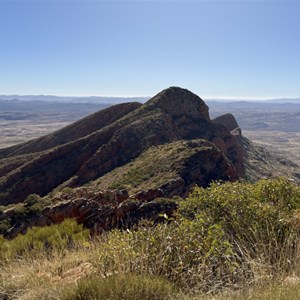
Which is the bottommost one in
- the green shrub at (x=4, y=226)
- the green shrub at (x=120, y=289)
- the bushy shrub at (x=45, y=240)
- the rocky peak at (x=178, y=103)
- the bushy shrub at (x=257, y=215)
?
the green shrub at (x=4, y=226)

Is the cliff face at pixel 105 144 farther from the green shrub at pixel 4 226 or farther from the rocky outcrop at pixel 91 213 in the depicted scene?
the green shrub at pixel 4 226

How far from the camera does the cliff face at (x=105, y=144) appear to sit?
46.2 meters

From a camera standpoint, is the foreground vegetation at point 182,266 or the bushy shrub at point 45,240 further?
the bushy shrub at point 45,240

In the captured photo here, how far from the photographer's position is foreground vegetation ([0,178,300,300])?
5168mm

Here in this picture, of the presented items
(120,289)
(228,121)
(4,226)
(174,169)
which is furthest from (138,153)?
(228,121)

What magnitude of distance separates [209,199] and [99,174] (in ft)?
125

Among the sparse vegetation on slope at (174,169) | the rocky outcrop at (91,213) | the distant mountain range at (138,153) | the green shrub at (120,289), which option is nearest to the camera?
the green shrub at (120,289)

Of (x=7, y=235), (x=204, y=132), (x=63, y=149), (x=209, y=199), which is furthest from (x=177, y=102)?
(x=209, y=199)

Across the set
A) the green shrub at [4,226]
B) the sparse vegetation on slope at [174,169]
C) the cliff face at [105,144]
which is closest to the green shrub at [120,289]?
the green shrub at [4,226]

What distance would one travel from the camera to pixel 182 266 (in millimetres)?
5711

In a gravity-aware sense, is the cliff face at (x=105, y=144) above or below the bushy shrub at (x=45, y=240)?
below

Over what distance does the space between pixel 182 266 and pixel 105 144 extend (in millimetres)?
46302

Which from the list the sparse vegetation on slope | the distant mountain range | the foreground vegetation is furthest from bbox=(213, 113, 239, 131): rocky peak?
the foreground vegetation

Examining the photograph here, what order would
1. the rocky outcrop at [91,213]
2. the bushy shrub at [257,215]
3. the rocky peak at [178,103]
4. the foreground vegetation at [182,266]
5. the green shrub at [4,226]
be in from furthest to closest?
the rocky peak at [178,103] → the green shrub at [4,226] → the rocky outcrop at [91,213] → the bushy shrub at [257,215] → the foreground vegetation at [182,266]
